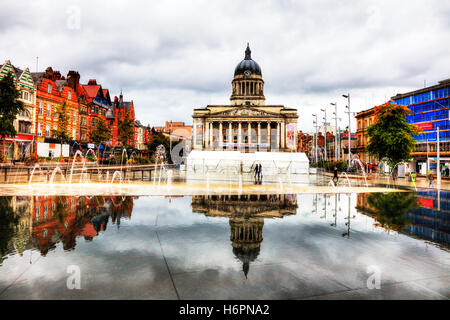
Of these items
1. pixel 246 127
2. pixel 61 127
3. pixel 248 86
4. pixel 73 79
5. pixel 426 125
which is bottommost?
pixel 61 127

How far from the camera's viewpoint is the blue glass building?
5424 centimetres

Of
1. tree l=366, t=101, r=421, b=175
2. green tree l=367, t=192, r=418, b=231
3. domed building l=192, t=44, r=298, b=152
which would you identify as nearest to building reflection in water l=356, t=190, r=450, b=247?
green tree l=367, t=192, r=418, b=231

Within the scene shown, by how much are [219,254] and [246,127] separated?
305 ft

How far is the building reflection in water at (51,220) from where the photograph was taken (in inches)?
235

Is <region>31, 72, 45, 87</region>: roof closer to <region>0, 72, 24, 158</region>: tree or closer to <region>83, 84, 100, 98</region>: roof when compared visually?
<region>83, 84, 100, 98</region>: roof

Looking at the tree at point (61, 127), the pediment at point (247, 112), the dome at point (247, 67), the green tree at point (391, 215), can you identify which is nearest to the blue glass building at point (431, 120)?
the pediment at point (247, 112)

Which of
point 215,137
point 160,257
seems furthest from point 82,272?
point 215,137

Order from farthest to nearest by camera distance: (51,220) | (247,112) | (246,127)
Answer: (246,127)
(247,112)
(51,220)

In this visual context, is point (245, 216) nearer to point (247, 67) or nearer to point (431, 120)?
point (431, 120)

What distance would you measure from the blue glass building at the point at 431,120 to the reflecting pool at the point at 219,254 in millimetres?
54717

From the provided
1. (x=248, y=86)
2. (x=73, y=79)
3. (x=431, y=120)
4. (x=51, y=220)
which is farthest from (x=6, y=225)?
(x=248, y=86)

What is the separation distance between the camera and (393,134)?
32.7 metres

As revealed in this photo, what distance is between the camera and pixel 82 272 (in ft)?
14.8
